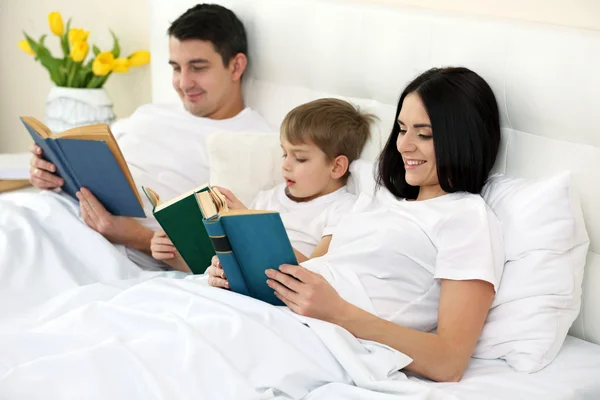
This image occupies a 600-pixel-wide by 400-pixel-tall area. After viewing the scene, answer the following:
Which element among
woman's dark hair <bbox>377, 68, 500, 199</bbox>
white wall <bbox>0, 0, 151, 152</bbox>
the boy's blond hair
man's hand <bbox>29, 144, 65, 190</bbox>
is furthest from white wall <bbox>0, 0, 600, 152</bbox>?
woman's dark hair <bbox>377, 68, 500, 199</bbox>

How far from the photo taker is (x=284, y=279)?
1637mm

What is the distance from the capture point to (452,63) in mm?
1955

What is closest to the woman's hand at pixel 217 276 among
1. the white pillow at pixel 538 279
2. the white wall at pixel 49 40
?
the white pillow at pixel 538 279

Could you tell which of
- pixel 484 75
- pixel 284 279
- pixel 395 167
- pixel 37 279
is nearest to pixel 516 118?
pixel 484 75

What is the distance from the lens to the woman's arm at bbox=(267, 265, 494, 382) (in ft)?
5.21

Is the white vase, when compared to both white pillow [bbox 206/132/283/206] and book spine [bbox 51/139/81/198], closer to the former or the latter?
book spine [bbox 51/139/81/198]

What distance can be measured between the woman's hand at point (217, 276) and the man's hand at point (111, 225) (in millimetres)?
619

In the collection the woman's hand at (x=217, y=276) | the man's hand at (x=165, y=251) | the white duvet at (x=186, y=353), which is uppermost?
the woman's hand at (x=217, y=276)

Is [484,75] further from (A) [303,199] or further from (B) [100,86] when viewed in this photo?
(B) [100,86]

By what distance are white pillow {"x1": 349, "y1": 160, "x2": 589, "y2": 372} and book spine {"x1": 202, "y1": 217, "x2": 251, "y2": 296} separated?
49 cm

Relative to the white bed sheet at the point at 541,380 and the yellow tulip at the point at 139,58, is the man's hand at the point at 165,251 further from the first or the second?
the yellow tulip at the point at 139,58

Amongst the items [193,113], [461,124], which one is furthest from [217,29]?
[461,124]

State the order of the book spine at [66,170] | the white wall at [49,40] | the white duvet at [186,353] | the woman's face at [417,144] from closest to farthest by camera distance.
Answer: the white duvet at [186,353] < the woman's face at [417,144] < the book spine at [66,170] < the white wall at [49,40]

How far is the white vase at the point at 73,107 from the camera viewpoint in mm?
3500
